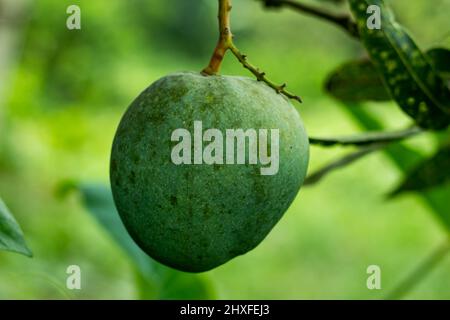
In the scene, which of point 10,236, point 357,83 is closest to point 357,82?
point 357,83

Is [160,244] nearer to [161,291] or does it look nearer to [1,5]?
[161,291]

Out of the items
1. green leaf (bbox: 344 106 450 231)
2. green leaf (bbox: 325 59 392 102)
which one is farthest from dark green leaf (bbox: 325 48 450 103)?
green leaf (bbox: 344 106 450 231)

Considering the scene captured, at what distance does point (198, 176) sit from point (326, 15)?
0.58 meters

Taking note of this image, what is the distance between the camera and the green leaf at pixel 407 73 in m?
0.98

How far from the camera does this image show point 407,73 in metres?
1.03

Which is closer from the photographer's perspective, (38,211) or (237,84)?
(237,84)

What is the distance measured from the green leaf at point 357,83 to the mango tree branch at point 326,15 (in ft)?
0.17

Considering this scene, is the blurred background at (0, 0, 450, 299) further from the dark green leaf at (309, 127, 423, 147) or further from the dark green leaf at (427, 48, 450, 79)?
the dark green leaf at (309, 127, 423, 147)

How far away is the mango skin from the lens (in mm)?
736

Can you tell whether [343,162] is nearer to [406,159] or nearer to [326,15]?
[326,15]
